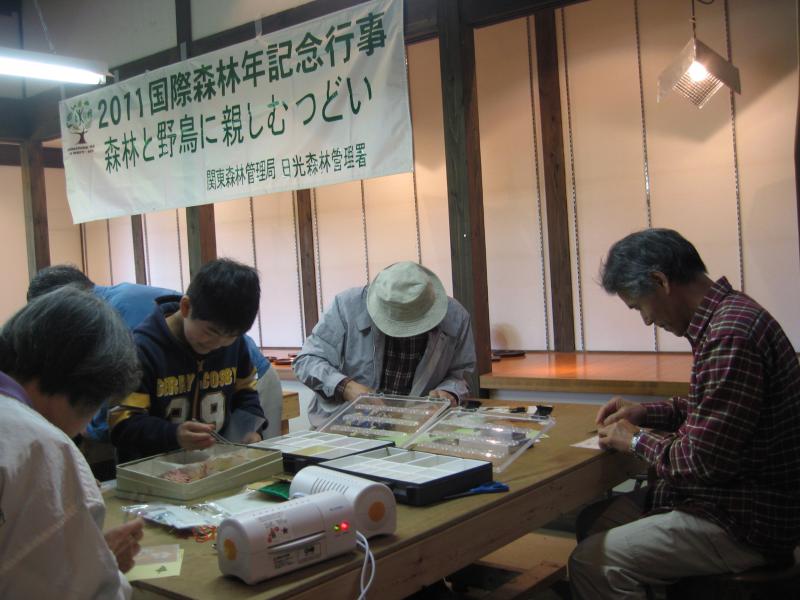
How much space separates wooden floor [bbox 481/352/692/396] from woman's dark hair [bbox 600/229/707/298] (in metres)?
1.38

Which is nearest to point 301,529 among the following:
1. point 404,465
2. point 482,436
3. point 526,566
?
point 404,465

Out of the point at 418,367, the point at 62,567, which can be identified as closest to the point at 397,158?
the point at 418,367

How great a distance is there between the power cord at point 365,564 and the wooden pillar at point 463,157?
2.38 m

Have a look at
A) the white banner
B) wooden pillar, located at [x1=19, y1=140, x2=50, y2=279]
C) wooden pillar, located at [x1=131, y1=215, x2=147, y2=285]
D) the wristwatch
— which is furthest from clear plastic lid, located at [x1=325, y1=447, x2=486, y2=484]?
wooden pillar, located at [x1=131, y1=215, x2=147, y2=285]

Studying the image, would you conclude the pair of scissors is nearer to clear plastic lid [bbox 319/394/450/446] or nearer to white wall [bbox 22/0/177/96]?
clear plastic lid [bbox 319/394/450/446]

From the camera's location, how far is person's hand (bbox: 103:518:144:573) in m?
1.44

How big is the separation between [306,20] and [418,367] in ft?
7.27

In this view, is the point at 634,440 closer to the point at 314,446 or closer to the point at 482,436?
the point at 482,436

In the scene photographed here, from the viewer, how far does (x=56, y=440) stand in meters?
1.16

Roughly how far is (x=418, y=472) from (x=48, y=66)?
11.4ft

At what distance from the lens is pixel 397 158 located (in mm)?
3721

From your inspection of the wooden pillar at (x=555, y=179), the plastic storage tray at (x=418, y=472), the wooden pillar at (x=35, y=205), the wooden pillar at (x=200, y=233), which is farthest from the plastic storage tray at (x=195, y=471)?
the wooden pillar at (x=35, y=205)

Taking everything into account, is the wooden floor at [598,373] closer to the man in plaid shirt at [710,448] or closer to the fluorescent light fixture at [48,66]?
the man in plaid shirt at [710,448]

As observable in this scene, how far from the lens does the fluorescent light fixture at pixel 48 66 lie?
4086 millimetres
